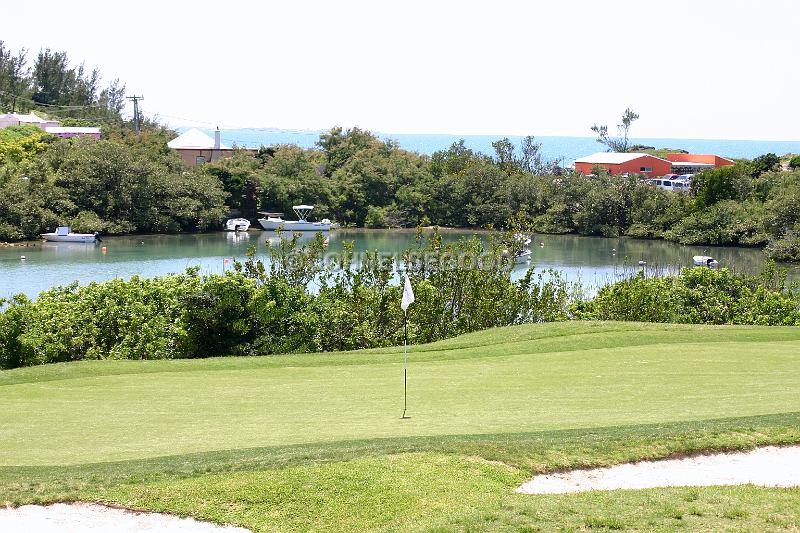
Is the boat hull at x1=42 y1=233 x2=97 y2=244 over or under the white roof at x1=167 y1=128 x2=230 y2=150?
under

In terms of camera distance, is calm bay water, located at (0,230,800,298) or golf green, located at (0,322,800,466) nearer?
golf green, located at (0,322,800,466)

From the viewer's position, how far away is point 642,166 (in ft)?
335

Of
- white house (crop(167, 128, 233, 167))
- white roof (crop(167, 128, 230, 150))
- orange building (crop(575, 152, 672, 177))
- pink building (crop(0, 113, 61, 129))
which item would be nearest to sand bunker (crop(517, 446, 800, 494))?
white house (crop(167, 128, 233, 167))

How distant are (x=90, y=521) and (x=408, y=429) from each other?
4.28m

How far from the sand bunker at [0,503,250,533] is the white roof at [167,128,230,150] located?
85241 mm

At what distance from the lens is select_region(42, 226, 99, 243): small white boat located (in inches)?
2574

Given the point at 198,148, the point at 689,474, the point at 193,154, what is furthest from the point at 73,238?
the point at 689,474

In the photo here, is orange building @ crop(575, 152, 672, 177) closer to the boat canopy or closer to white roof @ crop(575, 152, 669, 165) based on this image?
white roof @ crop(575, 152, 669, 165)

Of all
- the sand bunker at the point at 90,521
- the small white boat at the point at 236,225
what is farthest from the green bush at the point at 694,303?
the small white boat at the point at 236,225

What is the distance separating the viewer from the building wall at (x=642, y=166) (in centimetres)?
10044

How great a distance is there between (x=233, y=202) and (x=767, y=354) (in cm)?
6782

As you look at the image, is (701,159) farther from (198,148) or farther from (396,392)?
(396,392)

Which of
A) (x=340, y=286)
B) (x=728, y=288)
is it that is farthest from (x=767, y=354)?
(x=340, y=286)

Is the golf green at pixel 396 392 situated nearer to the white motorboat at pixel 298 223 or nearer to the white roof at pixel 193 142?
the white motorboat at pixel 298 223
